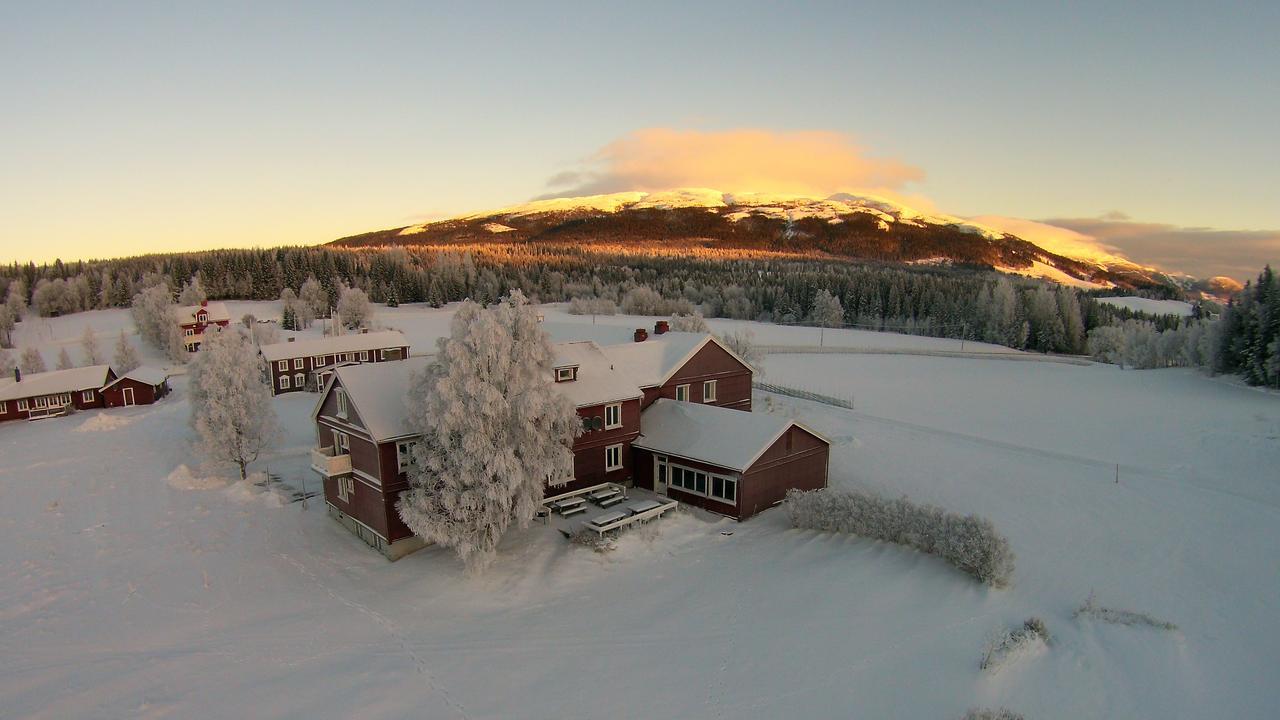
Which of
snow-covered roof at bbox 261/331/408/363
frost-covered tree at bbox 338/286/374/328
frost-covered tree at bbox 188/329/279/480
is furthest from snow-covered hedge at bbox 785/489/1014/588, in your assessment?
frost-covered tree at bbox 338/286/374/328

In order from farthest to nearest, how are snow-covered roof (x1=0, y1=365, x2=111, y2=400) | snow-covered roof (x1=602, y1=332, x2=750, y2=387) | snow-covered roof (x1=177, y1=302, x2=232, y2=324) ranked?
1. snow-covered roof (x1=177, y1=302, x2=232, y2=324)
2. snow-covered roof (x1=0, y1=365, x2=111, y2=400)
3. snow-covered roof (x1=602, y1=332, x2=750, y2=387)

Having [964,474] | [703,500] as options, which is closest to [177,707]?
[703,500]

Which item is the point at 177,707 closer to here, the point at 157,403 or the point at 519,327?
the point at 519,327

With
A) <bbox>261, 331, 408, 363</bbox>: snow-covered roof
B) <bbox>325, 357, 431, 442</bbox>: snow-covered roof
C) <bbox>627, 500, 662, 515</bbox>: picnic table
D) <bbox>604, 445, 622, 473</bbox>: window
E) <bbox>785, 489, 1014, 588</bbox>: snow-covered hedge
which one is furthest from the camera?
<bbox>261, 331, 408, 363</bbox>: snow-covered roof

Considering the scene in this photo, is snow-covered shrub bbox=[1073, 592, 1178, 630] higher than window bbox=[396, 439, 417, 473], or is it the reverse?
window bbox=[396, 439, 417, 473]

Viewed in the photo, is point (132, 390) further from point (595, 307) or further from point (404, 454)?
point (595, 307)

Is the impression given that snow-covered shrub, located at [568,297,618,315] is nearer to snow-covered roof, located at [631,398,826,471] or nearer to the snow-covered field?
the snow-covered field
